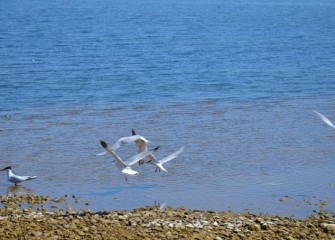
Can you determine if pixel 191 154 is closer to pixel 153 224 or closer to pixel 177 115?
pixel 177 115

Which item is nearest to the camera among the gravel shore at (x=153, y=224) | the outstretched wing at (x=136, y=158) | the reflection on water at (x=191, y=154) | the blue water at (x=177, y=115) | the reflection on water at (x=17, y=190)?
the gravel shore at (x=153, y=224)

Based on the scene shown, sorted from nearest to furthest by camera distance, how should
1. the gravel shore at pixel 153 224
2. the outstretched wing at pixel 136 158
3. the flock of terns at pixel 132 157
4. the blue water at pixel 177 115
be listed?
the gravel shore at pixel 153 224 → the flock of terns at pixel 132 157 → the outstretched wing at pixel 136 158 → the blue water at pixel 177 115

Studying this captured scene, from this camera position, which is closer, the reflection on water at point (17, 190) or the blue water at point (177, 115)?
the reflection on water at point (17, 190)

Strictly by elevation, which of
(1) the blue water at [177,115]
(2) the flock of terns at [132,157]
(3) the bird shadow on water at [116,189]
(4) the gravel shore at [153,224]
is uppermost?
(2) the flock of terns at [132,157]

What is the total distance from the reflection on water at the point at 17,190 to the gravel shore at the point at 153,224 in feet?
3.97

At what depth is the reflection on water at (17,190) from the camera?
12.7 metres

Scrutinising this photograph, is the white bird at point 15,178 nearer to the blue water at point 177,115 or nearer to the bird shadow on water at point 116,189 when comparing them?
the blue water at point 177,115

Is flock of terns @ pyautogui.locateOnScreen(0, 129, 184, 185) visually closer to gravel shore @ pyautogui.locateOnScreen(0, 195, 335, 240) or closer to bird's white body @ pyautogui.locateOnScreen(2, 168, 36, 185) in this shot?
bird's white body @ pyautogui.locateOnScreen(2, 168, 36, 185)

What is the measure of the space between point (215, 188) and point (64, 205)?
2499mm

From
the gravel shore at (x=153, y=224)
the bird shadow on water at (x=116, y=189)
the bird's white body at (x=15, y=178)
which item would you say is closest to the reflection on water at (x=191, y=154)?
the bird shadow on water at (x=116, y=189)

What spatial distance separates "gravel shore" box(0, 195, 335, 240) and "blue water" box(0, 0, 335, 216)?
859 millimetres

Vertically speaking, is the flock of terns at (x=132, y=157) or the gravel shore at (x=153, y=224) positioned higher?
the flock of terns at (x=132, y=157)

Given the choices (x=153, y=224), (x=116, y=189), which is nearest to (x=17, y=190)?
(x=116, y=189)

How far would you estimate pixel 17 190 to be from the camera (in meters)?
12.9
